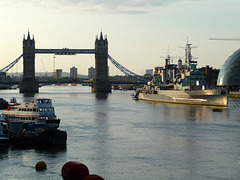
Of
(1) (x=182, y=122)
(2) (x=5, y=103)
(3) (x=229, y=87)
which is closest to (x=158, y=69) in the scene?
(3) (x=229, y=87)

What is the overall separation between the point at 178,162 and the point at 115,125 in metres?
30.3

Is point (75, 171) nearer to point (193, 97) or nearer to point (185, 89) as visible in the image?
point (193, 97)

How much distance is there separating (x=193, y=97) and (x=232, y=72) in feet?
249

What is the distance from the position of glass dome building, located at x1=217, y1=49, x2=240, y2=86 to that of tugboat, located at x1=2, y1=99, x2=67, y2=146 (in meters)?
146

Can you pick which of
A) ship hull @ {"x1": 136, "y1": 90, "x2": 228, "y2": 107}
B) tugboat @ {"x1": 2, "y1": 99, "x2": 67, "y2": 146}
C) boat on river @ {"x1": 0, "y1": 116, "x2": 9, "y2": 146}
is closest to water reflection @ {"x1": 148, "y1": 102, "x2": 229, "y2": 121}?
ship hull @ {"x1": 136, "y1": 90, "x2": 228, "y2": 107}

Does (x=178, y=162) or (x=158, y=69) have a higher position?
(x=158, y=69)

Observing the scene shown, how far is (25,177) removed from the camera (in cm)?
3578

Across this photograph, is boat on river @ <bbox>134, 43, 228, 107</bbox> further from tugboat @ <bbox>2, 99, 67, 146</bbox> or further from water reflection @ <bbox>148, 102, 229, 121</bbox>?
tugboat @ <bbox>2, 99, 67, 146</bbox>

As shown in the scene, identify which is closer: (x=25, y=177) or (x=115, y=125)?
(x=25, y=177)

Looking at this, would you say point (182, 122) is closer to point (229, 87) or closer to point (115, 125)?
point (115, 125)

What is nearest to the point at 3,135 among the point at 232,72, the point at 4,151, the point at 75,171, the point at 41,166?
the point at 4,151

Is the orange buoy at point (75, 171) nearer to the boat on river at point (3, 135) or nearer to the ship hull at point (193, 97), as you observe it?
the boat on river at point (3, 135)

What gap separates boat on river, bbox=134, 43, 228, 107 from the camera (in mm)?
113500

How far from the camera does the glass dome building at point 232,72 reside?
19000 centimetres
